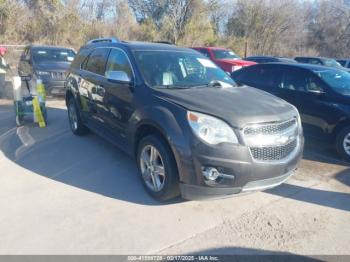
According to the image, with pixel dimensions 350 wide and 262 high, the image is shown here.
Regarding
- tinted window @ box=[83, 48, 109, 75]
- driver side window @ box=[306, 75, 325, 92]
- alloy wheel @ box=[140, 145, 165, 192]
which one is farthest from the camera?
driver side window @ box=[306, 75, 325, 92]

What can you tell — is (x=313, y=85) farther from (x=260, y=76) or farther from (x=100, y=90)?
(x=100, y=90)

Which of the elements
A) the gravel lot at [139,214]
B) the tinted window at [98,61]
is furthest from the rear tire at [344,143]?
the tinted window at [98,61]

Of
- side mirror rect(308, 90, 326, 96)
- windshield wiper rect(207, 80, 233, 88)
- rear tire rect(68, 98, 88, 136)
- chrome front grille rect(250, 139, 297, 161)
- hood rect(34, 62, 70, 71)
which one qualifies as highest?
windshield wiper rect(207, 80, 233, 88)

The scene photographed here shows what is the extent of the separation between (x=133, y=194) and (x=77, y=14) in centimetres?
2315

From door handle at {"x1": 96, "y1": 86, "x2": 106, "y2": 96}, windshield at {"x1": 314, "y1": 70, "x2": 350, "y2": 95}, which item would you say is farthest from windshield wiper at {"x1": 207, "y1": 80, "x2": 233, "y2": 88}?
windshield at {"x1": 314, "y1": 70, "x2": 350, "y2": 95}

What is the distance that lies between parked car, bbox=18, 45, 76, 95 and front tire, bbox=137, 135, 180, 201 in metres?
6.74

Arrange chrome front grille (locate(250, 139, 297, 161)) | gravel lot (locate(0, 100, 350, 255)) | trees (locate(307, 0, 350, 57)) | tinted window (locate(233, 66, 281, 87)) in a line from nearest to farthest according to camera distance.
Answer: gravel lot (locate(0, 100, 350, 255)) < chrome front grille (locate(250, 139, 297, 161)) < tinted window (locate(233, 66, 281, 87)) < trees (locate(307, 0, 350, 57))

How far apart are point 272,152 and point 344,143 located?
2641 millimetres

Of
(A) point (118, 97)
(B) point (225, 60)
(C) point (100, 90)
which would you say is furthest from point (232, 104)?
(B) point (225, 60)

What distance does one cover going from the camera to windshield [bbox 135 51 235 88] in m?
4.22

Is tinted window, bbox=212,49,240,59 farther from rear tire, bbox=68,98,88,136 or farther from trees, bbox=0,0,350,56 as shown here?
trees, bbox=0,0,350,56

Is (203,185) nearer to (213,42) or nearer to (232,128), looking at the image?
(232,128)

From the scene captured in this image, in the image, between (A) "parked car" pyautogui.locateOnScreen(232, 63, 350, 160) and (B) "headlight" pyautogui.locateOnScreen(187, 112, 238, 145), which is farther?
(A) "parked car" pyautogui.locateOnScreen(232, 63, 350, 160)

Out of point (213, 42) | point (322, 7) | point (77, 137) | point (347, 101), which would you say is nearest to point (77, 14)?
point (213, 42)
